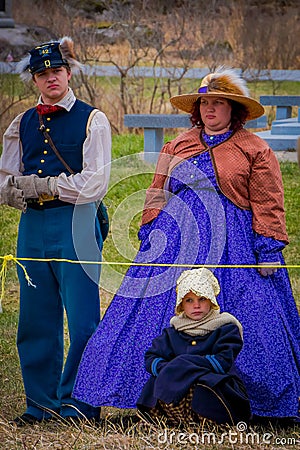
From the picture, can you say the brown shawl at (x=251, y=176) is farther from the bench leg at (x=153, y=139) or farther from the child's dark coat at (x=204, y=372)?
the bench leg at (x=153, y=139)

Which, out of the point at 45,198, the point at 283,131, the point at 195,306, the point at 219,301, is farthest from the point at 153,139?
the point at 195,306

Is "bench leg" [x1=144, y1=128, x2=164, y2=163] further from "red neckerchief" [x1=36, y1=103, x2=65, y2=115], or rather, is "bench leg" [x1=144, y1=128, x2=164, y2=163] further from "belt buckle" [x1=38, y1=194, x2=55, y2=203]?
"belt buckle" [x1=38, y1=194, x2=55, y2=203]

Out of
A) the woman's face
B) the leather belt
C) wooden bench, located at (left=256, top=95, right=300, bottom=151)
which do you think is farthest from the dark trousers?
wooden bench, located at (left=256, top=95, right=300, bottom=151)

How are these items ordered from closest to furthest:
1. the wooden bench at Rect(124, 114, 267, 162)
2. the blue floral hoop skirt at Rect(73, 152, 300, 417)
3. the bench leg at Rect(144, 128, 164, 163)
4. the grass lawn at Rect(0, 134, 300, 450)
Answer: the grass lawn at Rect(0, 134, 300, 450), the blue floral hoop skirt at Rect(73, 152, 300, 417), the wooden bench at Rect(124, 114, 267, 162), the bench leg at Rect(144, 128, 164, 163)

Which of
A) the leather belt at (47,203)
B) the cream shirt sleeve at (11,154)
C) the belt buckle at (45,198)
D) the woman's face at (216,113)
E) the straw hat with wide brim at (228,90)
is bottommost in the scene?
the leather belt at (47,203)

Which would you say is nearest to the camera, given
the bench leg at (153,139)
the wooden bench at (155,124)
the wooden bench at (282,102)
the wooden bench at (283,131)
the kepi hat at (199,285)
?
the kepi hat at (199,285)

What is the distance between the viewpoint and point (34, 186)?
444 centimetres

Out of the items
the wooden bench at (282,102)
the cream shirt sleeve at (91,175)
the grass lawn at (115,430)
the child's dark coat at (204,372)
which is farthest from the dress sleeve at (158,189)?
the wooden bench at (282,102)

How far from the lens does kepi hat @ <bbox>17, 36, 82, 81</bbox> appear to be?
14.8ft

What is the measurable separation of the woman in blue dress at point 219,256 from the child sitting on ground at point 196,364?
0.93 ft

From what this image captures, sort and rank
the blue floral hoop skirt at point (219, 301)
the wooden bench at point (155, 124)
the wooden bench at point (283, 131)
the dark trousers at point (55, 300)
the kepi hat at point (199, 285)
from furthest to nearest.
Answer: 1. the wooden bench at point (283, 131)
2. the wooden bench at point (155, 124)
3. the dark trousers at point (55, 300)
4. the blue floral hoop skirt at point (219, 301)
5. the kepi hat at point (199, 285)

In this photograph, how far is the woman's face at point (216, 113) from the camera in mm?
4523

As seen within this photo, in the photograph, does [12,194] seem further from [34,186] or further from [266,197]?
[266,197]

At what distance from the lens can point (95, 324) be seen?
462 cm
